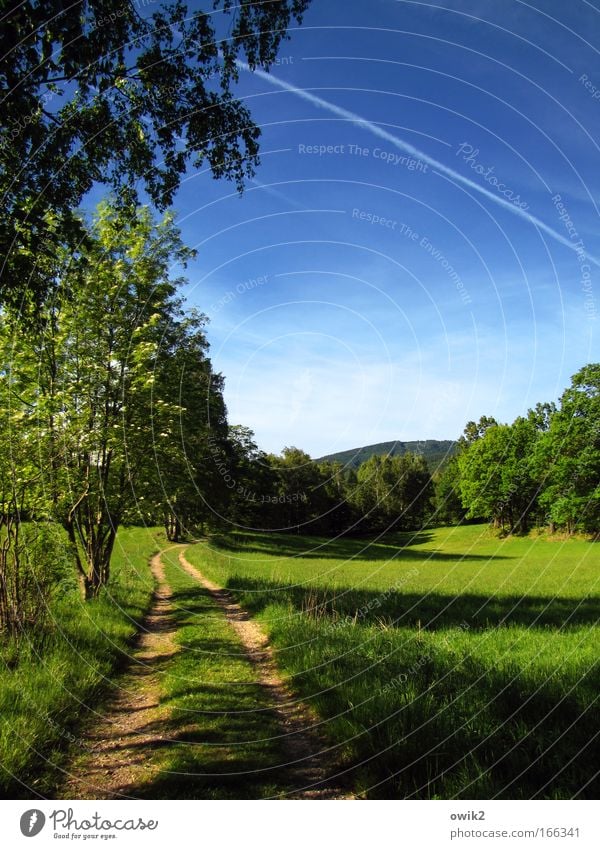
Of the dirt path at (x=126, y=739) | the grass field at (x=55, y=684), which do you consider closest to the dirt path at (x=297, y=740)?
the dirt path at (x=126, y=739)

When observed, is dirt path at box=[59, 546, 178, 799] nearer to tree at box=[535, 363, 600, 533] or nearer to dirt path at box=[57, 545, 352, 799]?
dirt path at box=[57, 545, 352, 799]

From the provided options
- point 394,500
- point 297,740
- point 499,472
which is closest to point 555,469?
point 499,472

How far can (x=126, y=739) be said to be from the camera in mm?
6031

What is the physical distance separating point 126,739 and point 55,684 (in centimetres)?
168

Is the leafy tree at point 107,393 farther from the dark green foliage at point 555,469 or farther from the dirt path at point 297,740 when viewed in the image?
the dark green foliage at point 555,469

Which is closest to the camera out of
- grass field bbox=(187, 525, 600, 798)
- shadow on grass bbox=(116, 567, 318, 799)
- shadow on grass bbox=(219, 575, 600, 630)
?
grass field bbox=(187, 525, 600, 798)

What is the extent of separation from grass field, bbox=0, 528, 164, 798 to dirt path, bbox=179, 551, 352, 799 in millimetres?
2622

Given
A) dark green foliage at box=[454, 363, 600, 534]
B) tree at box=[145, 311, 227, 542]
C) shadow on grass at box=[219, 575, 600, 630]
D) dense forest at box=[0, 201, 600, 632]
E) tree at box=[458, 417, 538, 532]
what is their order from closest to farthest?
dense forest at box=[0, 201, 600, 632], shadow on grass at box=[219, 575, 600, 630], tree at box=[145, 311, 227, 542], tree at box=[458, 417, 538, 532], dark green foliage at box=[454, 363, 600, 534]

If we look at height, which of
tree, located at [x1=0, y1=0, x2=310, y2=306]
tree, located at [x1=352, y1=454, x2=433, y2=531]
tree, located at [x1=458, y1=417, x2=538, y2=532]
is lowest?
tree, located at [x1=352, y1=454, x2=433, y2=531]

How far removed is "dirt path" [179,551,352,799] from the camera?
4.75m

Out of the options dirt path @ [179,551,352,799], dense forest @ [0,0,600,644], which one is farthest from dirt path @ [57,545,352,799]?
dense forest @ [0,0,600,644]

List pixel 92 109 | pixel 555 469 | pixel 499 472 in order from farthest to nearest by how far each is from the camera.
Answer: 1. pixel 555 469
2. pixel 499 472
3. pixel 92 109

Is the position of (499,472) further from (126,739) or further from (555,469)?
(126,739)
